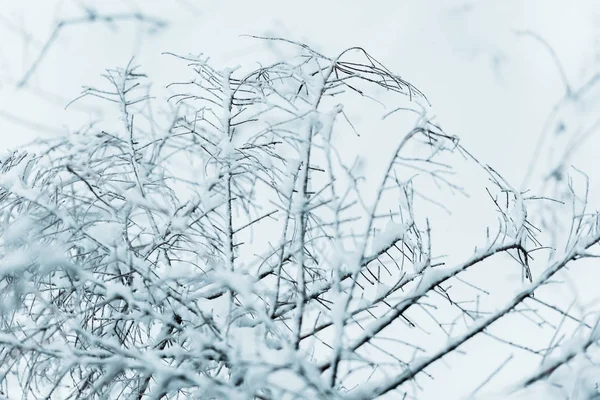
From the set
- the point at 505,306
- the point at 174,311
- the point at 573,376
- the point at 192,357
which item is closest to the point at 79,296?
the point at 174,311

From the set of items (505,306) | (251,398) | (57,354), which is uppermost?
(505,306)

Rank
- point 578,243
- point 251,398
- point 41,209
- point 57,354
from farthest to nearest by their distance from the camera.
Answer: point 41,209 < point 578,243 < point 57,354 < point 251,398

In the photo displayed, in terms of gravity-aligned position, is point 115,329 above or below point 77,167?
below

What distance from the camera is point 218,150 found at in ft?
10.9

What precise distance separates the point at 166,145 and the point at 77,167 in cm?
62

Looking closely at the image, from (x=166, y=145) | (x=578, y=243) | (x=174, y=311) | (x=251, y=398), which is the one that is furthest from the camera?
(x=166, y=145)

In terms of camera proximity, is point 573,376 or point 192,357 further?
point 192,357

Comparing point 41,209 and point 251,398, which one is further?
point 41,209

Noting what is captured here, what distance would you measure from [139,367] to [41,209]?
45.0 inches

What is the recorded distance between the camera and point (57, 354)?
2426mm

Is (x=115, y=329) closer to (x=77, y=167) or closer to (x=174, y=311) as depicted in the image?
(x=174, y=311)

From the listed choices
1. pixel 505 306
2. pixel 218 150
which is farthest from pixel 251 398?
pixel 218 150

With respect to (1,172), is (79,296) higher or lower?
lower

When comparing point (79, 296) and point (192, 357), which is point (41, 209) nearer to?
point (79, 296)
